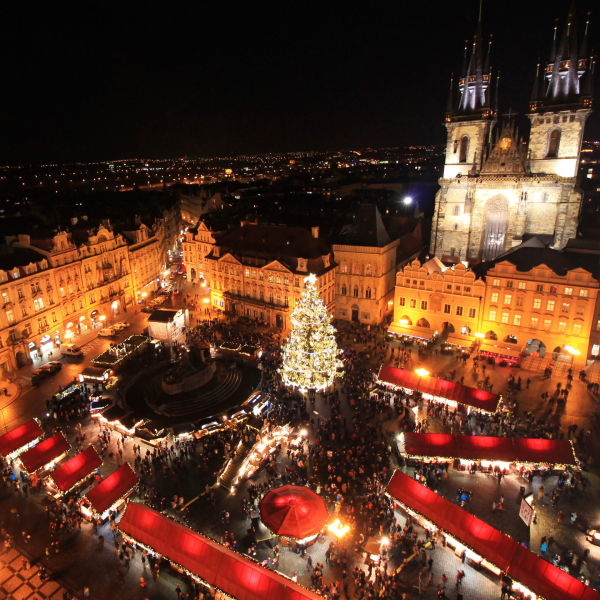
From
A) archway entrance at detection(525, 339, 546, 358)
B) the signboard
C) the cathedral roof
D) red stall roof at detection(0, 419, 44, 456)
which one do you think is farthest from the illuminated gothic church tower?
red stall roof at detection(0, 419, 44, 456)

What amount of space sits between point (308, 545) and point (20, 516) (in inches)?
661

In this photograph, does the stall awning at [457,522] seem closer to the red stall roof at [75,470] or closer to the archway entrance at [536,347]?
the red stall roof at [75,470]

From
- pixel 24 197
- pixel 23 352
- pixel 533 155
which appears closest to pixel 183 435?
pixel 23 352

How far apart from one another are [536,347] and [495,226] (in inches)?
810

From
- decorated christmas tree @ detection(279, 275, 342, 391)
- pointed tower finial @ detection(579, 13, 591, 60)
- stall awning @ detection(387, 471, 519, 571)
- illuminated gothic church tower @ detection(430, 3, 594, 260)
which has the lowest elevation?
stall awning @ detection(387, 471, 519, 571)

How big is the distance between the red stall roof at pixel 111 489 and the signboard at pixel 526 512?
Answer: 71.9 ft

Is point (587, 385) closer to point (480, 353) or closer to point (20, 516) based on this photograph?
point (480, 353)

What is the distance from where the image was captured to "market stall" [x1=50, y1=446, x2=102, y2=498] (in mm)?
25266

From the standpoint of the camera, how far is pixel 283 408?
3462 cm

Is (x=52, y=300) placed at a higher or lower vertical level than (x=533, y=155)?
lower

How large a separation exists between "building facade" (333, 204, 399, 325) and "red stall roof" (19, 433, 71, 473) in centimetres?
3562

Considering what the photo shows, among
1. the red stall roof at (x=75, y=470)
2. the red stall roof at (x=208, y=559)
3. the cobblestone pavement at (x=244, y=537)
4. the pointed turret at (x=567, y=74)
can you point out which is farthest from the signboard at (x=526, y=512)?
the pointed turret at (x=567, y=74)

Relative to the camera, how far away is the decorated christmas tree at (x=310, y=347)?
35.4 metres

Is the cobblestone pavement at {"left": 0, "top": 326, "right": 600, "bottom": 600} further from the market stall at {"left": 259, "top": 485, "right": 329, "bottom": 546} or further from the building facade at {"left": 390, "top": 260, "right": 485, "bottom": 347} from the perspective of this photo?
the building facade at {"left": 390, "top": 260, "right": 485, "bottom": 347}
